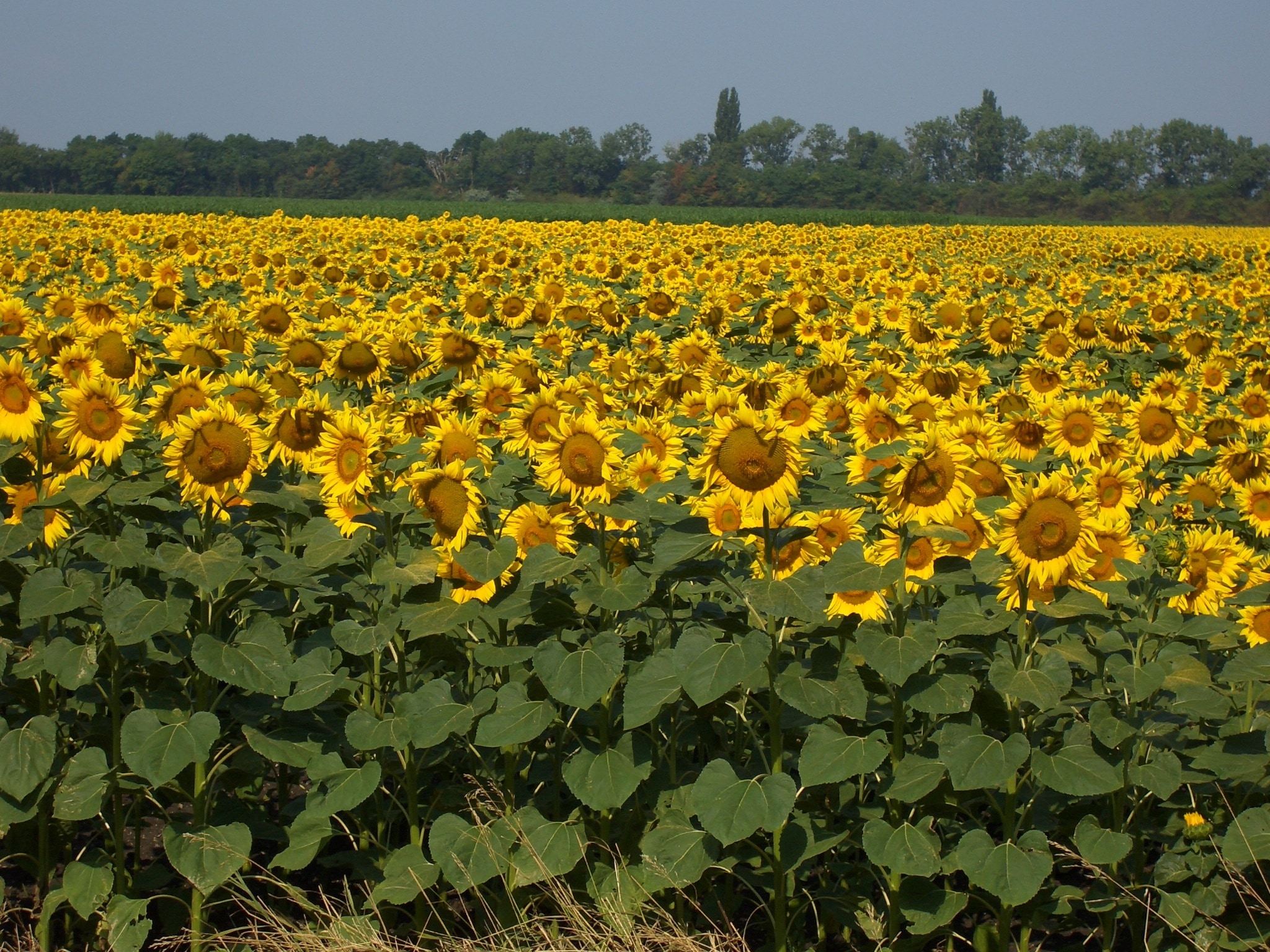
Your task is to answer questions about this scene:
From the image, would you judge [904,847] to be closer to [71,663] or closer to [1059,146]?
[71,663]

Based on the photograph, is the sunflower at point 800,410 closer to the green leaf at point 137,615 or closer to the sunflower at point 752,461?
the sunflower at point 752,461

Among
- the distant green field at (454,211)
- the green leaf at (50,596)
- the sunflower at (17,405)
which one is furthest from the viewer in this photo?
the distant green field at (454,211)

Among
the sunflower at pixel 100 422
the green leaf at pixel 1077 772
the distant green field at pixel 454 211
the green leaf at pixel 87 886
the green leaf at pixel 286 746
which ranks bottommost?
the green leaf at pixel 87 886

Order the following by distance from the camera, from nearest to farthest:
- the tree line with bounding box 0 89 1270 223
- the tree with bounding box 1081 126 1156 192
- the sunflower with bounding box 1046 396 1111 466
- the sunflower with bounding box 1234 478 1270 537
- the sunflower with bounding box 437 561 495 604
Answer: the sunflower with bounding box 437 561 495 604 < the sunflower with bounding box 1234 478 1270 537 < the sunflower with bounding box 1046 396 1111 466 < the tree line with bounding box 0 89 1270 223 < the tree with bounding box 1081 126 1156 192

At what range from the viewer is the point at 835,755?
3.23 m

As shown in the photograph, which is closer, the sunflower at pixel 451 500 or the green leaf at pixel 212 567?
the green leaf at pixel 212 567

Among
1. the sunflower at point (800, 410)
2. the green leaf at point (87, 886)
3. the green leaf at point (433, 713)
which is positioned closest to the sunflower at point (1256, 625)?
the sunflower at point (800, 410)

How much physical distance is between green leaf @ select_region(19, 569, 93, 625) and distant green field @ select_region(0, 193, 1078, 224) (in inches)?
1577

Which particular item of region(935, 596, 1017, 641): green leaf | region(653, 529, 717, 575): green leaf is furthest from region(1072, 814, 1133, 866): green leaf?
region(653, 529, 717, 575): green leaf

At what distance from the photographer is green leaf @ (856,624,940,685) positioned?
3.09 meters

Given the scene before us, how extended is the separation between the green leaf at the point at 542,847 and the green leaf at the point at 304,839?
0.61 metres

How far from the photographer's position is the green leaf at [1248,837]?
3.15m

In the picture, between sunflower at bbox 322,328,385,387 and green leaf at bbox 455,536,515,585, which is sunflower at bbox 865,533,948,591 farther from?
Answer: sunflower at bbox 322,328,385,387

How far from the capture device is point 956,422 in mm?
4445
